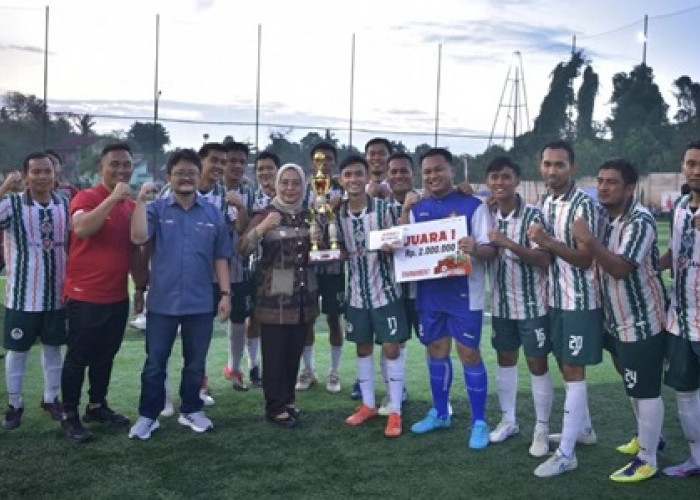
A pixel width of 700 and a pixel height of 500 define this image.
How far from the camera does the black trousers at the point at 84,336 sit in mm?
4934

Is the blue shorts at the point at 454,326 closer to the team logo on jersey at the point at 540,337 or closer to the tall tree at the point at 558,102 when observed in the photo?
the team logo on jersey at the point at 540,337

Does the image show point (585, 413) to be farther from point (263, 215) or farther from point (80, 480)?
point (80, 480)

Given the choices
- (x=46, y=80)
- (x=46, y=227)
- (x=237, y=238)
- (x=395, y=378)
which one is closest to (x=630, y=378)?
(x=395, y=378)

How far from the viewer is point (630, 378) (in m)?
4.31

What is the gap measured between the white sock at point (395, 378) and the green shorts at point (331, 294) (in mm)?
1021

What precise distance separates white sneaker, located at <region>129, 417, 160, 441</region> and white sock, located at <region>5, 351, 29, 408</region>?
2.93ft

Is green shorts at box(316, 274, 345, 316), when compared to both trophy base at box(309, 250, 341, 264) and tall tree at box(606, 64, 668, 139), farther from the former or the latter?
tall tree at box(606, 64, 668, 139)

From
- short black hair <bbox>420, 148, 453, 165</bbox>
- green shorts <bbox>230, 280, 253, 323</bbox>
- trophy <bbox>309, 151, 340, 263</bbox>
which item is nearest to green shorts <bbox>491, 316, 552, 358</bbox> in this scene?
short black hair <bbox>420, 148, 453, 165</bbox>

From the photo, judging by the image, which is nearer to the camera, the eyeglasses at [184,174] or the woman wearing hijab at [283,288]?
the eyeglasses at [184,174]

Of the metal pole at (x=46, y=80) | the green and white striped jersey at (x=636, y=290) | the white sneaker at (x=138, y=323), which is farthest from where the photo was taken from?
the metal pole at (x=46, y=80)

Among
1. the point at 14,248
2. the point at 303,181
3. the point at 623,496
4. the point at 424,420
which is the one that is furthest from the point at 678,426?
the point at 14,248

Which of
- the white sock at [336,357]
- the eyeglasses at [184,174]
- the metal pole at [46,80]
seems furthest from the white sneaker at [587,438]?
the metal pole at [46,80]

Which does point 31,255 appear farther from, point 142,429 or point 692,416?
point 692,416

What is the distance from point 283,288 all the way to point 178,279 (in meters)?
0.77
